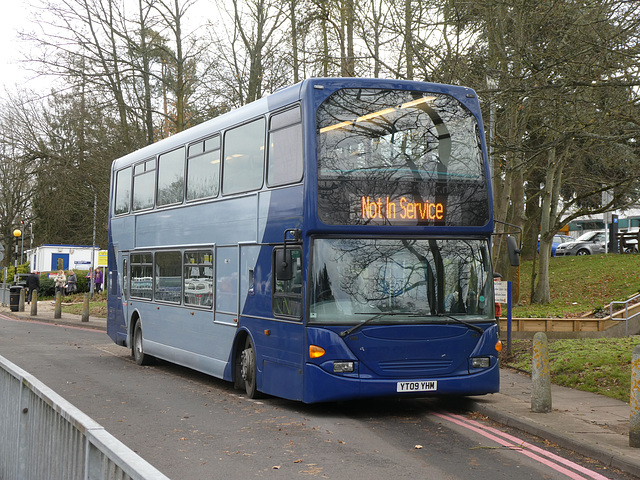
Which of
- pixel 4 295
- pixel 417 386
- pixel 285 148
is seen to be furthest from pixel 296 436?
pixel 4 295

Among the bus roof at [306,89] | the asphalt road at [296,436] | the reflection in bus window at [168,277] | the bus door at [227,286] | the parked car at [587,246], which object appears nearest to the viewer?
the asphalt road at [296,436]

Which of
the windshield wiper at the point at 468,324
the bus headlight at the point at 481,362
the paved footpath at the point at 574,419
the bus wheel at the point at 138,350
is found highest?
the windshield wiper at the point at 468,324

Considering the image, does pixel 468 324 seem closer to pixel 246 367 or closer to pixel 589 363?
pixel 246 367

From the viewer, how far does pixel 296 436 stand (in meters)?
9.43

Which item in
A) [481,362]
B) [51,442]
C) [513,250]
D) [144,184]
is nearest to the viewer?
[51,442]

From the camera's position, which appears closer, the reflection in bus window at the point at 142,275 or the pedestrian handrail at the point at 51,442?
the pedestrian handrail at the point at 51,442

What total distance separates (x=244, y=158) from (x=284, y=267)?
270cm

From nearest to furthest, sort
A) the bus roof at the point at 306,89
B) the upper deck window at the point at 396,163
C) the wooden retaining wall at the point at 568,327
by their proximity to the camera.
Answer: the upper deck window at the point at 396,163 → the bus roof at the point at 306,89 → the wooden retaining wall at the point at 568,327

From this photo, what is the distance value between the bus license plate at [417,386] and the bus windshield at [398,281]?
76 cm

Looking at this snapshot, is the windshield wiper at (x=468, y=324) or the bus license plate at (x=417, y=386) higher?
the windshield wiper at (x=468, y=324)

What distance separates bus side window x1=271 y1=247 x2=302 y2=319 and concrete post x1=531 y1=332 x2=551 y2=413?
295cm

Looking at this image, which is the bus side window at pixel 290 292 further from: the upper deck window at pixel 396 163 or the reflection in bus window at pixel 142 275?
the reflection in bus window at pixel 142 275

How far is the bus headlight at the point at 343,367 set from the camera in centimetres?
1051

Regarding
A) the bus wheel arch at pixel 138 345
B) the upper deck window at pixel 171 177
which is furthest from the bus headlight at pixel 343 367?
the bus wheel arch at pixel 138 345
